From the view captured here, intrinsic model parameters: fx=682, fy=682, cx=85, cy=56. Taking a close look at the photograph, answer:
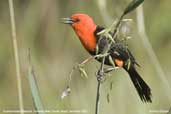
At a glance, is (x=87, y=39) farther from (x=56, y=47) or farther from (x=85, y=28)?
(x=56, y=47)

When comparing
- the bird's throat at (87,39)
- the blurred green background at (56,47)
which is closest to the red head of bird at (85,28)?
the bird's throat at (87,39)

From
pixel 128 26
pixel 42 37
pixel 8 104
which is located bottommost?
pixel 8 104

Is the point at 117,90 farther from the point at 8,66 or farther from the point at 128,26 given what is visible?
the point at 128,26

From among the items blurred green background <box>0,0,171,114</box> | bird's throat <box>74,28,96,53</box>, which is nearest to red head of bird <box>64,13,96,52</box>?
bird's throat <box>74,28,96,53</box>

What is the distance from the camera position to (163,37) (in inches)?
203

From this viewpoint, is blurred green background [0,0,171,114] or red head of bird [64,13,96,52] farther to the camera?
blurred green background [0,0,171,114]

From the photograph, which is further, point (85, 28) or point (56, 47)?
point (56, 47)

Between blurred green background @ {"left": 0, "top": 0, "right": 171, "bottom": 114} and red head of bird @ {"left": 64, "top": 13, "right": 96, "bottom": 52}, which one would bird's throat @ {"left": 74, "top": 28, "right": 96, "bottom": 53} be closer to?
red head of bird @ {"left": 64, "top": 13, "right": 96, "bottom": 52}

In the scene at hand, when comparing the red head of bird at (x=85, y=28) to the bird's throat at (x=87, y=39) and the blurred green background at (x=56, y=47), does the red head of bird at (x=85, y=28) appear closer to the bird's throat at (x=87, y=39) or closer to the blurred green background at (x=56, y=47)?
the bird's throat at (x=87, y=39)

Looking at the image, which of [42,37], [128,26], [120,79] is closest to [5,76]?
[42,37]

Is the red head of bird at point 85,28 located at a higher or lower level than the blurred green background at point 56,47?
higher

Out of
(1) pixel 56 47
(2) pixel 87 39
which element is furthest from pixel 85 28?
(1) pixel 56 47

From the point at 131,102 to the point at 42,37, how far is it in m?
1.76

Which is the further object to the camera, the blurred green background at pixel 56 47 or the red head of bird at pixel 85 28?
the blurred green background at pixel 56 47
